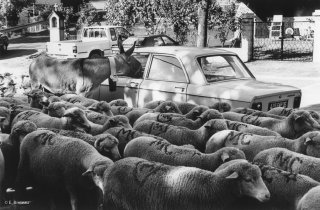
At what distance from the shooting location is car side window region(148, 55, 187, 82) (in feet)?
30.2

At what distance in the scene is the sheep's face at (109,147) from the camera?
5.78 m

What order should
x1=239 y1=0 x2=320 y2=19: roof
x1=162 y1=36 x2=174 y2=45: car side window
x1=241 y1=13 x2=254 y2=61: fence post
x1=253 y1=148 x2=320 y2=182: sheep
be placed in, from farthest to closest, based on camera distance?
x1=239 y1=0 x2=320 y2=19: roof → x1=162 y1=36 x2=174 y2=45: car side window → x1=241 y1=13 x2=254 y2=61: fence post → x1=253 y1=148 x2=320 y2=182: sheep

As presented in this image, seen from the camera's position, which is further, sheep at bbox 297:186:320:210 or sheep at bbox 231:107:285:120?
sheep at bbox 231:107:285:120

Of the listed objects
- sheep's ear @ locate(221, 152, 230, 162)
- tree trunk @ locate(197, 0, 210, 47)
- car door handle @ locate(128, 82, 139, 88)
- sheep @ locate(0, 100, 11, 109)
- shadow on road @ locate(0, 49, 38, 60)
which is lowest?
shadow on road @ locate(0, 49, 38, 60)

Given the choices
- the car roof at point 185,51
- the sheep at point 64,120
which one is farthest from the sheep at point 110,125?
the car roof at point 185,51

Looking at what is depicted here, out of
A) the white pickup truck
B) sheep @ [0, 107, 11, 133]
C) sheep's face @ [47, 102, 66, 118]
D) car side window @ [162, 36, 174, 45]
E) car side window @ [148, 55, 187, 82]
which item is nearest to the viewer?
sheep @ [0, 107, 11, 133]

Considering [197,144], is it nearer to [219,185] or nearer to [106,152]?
[106,152]

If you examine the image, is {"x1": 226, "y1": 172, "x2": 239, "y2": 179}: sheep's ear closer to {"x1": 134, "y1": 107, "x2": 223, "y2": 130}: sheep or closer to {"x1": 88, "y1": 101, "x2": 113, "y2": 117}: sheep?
{"x1": 134, "y1": 107, "x2": 223, "y2": 130}: sheep

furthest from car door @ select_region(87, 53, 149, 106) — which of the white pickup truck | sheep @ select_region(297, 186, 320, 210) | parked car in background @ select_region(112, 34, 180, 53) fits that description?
parked car in background @ select_region(112, 34, 180, 53)

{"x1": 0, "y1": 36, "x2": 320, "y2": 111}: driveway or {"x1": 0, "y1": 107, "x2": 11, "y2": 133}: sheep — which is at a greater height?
{"x1": 0, "y1": 107, "x2": 11, "y2": 133}: sheep

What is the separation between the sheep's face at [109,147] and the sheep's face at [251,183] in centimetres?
164

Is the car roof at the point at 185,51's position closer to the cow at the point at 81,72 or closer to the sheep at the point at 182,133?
the cow at the point at 81,72

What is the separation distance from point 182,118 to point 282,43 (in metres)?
18.1

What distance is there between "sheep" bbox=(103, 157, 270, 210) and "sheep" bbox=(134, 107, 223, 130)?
226 centimetres
